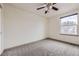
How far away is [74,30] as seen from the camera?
4.72 m

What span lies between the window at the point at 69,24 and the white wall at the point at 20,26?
6.21 feet

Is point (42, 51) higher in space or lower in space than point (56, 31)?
lower

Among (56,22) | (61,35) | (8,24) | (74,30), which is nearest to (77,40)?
(74,30)

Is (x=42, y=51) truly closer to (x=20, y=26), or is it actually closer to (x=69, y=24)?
(x=20, y=26)

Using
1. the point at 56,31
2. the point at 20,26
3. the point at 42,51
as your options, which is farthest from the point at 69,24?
the point at 20,26

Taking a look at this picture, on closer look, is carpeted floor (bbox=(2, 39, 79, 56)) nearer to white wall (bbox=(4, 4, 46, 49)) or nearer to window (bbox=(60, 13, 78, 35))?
white wall (bbox=(4, 4, 46, 49))

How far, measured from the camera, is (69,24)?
5.11m

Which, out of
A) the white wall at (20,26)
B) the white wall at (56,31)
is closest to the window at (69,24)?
the white wall at (56,31)

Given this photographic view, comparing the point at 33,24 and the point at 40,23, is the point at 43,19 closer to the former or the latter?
the point at 40,23

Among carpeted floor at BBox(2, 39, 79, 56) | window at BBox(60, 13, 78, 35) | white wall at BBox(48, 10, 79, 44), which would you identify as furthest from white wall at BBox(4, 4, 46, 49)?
window at BBox(60, 13, 78, 35)

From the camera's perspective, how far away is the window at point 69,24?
4.67 m

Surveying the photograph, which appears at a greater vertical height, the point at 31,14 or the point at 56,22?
the point at 31,14

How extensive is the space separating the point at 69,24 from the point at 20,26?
331 centimetres

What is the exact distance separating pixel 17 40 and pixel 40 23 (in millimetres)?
2694
